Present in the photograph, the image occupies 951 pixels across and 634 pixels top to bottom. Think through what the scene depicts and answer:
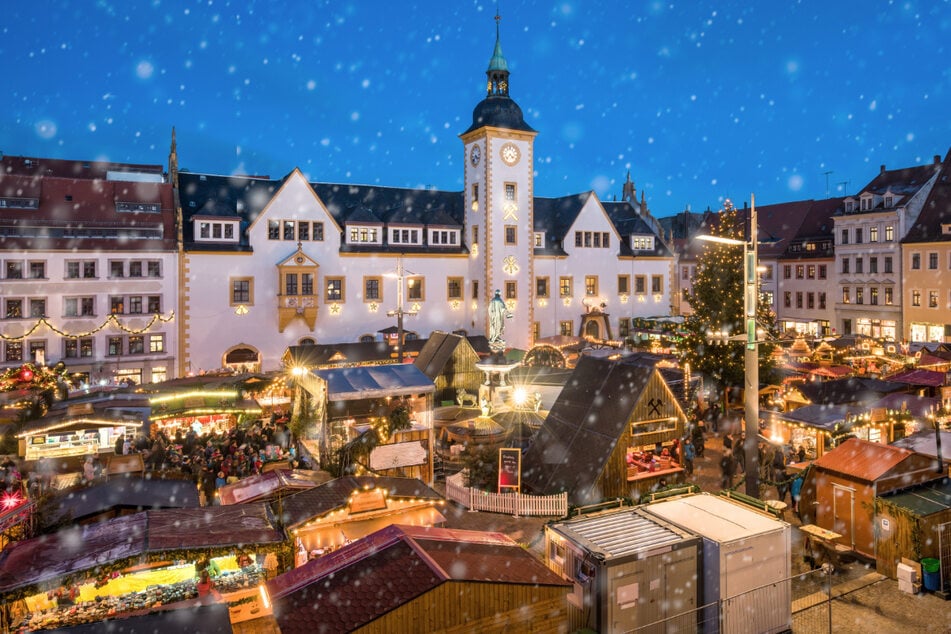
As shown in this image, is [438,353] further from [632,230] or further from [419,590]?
[632,230]

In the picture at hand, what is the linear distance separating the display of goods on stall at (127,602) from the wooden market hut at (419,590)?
1.55 meters

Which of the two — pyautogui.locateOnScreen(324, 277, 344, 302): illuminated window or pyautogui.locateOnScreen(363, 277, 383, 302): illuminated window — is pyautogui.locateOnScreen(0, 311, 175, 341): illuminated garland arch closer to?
pyautogui.locateOnScreen(324, 277, 344, 302): illuminated window

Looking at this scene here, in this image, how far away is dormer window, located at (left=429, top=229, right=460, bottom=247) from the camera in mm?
42856

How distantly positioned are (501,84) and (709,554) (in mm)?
37723

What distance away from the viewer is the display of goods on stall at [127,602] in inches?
364

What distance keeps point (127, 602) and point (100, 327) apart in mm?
27054

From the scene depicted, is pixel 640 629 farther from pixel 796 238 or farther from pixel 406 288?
pixel 796 238

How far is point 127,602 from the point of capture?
971 cm

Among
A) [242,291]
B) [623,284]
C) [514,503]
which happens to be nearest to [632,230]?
[623,284]

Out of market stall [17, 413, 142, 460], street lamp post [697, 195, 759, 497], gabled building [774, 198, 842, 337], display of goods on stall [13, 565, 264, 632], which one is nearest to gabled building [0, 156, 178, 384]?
market stall [17, 413, 142, 460]

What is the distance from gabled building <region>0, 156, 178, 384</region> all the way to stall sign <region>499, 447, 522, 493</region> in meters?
22.6

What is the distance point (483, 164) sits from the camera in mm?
42000

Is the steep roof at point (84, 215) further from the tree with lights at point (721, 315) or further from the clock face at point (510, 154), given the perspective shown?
the tree with lights at point (721, 315)

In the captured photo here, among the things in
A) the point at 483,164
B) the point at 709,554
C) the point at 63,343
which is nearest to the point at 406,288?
the point at 483,164
